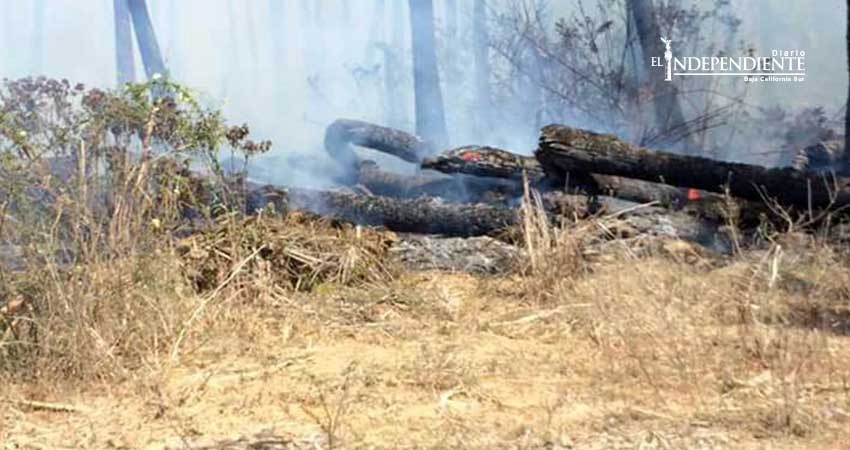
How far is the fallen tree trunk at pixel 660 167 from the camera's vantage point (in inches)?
291

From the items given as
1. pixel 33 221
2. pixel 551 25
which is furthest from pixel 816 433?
pixel 551 25

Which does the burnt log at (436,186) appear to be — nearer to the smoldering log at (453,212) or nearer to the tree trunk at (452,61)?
the smoldering log at (453,212)

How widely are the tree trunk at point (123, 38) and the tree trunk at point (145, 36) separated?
0.51 feet

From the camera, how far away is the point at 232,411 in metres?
4.06

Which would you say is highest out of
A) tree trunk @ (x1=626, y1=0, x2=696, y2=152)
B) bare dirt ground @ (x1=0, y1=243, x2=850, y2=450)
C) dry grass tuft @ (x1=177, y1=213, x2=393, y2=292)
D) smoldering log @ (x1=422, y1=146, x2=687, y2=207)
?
tree trunk @ (x1=626, y1=0, x2=696, y2=152)

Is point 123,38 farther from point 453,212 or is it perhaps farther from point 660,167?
point 660,167

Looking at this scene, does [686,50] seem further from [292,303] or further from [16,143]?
[16,143]

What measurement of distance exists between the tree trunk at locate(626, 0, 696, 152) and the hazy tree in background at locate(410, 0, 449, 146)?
8.93 ft

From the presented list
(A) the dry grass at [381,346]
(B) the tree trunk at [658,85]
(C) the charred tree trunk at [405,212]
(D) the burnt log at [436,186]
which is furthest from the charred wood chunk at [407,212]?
(B) the tree trunk at [658,85]

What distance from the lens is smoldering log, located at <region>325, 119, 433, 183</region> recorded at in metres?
10.5

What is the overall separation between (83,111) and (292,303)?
151cm

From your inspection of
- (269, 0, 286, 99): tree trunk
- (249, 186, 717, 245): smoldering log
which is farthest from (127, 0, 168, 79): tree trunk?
(249, 186, 717, 245): smoldering log

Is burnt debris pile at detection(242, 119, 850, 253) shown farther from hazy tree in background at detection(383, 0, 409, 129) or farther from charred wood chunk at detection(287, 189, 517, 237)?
hazy tree in background at detection(383, 0, 409, 129)

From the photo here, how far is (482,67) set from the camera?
14188mm
